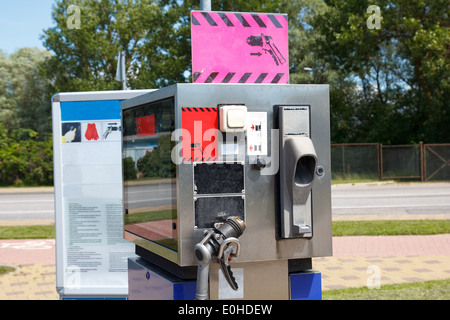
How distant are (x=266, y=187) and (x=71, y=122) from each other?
→ 269 centimetres

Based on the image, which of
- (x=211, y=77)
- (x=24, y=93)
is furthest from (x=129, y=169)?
(x=24, y=93)

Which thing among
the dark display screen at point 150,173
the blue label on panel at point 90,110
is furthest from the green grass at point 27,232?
the dark display screen at point 150,173

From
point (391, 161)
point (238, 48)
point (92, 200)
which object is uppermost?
point (238, 48)

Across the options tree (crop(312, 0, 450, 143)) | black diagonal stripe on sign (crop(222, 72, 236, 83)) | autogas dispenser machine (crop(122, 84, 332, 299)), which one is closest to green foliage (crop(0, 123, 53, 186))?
tree (crop(312, 0, 450, 143))

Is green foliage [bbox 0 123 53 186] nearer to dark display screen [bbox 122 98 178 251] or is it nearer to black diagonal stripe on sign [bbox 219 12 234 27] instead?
dark display screen [bbox 122 98 178 251]

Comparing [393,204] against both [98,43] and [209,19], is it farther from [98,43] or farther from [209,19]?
[98,43]

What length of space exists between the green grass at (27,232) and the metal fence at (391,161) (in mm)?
18421

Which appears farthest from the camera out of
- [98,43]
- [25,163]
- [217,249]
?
[98,43]

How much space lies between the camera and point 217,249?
2.64m

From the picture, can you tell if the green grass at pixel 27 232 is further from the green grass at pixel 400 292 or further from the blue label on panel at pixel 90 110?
the green grass at pixel 400 292

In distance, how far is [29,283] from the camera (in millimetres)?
7133

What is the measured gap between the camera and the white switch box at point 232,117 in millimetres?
2721

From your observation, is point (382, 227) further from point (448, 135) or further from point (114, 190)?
point (448, 135)

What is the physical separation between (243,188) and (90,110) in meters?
2.52
